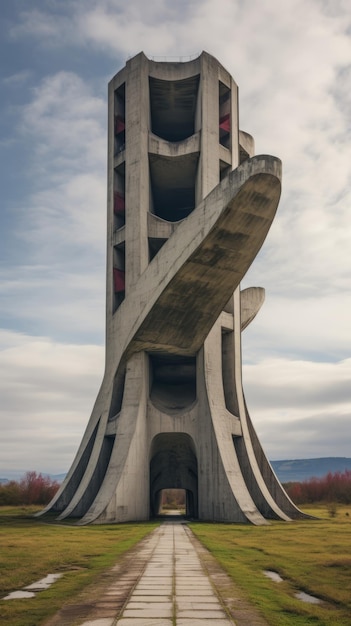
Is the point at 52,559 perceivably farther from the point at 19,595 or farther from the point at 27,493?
the point at 27,493

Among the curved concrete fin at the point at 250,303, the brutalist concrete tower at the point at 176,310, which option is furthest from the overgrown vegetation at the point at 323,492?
the curved concrete fin at the point at 250,303

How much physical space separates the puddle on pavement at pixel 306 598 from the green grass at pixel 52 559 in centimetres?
430

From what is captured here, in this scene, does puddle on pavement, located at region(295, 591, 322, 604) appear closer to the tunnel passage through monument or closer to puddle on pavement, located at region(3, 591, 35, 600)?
puddle on pavement, located at region(3, 591, 35, 600)

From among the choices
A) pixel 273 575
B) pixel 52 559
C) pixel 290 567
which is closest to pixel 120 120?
pixel 52 559

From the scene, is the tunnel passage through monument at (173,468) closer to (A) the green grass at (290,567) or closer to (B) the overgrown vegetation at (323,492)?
(A) the green grass at (290,567)

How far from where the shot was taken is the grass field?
405 inches

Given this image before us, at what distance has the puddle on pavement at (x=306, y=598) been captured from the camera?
37.1 feet

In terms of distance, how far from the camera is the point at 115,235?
41.8 meters

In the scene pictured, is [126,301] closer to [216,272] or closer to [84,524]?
[216,272]

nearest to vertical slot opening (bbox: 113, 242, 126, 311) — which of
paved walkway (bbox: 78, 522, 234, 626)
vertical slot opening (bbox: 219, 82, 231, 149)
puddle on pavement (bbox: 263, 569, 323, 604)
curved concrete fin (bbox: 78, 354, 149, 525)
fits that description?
curved concrete fin (bbox: 78, 354, 149, 525)

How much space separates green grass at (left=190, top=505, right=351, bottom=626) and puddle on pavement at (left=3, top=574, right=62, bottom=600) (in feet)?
13.0

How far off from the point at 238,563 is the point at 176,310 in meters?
19.4

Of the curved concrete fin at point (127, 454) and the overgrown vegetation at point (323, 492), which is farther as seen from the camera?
the overgrown vegetation at point (323, 492)

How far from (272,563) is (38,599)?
7085mm
